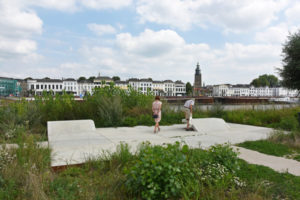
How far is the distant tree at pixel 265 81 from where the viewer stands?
154 metres

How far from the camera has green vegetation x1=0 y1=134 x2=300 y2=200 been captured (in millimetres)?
2494

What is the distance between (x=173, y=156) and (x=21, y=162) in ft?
8.52

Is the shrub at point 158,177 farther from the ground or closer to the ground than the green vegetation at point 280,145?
farther from the ground

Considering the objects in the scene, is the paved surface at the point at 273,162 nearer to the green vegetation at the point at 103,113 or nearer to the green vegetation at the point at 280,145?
the green vegetation at the point at 280,145

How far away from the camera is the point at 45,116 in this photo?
894 cm

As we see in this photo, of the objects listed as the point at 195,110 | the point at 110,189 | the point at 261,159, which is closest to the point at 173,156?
the point at 110,189

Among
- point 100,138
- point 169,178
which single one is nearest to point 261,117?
point 100,138

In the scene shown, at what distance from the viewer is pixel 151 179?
2.41 metres

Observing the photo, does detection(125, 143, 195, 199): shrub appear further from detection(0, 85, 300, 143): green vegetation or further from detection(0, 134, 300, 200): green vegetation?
detection(0, 85, 300, 143): green vegetation

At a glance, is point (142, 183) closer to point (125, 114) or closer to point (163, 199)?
point (163, 199)

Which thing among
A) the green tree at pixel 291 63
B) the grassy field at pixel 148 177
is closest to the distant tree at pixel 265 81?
the green tree at pixel 291 63

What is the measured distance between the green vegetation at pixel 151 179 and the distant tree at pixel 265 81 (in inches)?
6719

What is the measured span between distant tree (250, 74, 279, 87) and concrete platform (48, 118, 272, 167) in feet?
544

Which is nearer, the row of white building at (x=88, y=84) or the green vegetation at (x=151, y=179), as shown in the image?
the green vegetation at (x=151, y=179)
